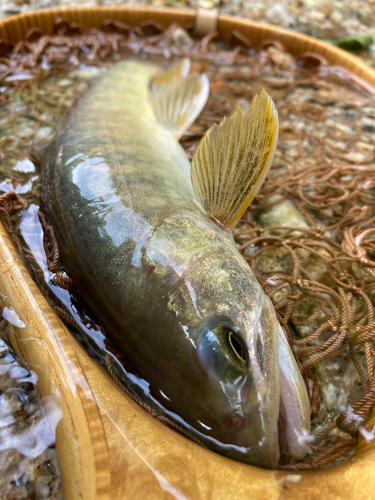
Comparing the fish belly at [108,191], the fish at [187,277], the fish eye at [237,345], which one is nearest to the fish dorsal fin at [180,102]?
the fish belly at [108,191]

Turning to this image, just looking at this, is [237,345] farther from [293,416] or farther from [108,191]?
[108,191]

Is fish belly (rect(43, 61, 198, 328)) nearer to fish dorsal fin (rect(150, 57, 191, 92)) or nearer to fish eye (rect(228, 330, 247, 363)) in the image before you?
fish eye (rect(228, 330, 247, 363))

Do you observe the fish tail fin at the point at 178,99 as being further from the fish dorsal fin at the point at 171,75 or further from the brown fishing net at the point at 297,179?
the brown fishing net at the point at 297,179

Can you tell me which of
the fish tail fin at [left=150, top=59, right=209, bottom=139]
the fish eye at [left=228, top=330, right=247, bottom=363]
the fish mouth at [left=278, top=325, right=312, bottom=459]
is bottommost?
the fish mouth at [left=278, top=325, right=312, bottom=459]

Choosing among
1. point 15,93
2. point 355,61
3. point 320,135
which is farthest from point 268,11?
point 15,93

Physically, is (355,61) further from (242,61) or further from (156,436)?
(156,436)

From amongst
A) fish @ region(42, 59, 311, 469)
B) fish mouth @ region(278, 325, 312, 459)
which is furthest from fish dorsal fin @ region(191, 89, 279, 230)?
fish mouth @ region(278, 325, 312, 459)
